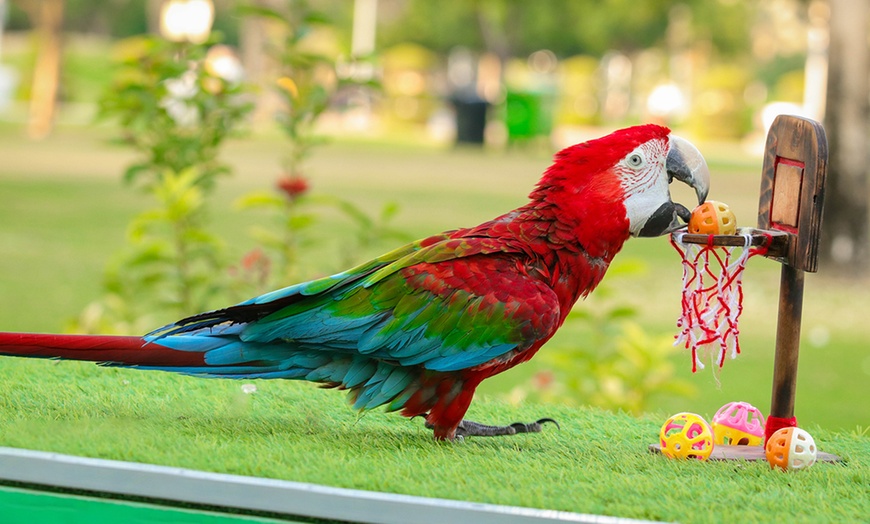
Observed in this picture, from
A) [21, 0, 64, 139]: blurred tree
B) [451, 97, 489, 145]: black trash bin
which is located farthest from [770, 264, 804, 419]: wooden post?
[451, 97, 489, 145]: black trash bin

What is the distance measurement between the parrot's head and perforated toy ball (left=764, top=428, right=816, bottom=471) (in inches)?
16.8

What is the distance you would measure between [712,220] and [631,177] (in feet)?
0.53

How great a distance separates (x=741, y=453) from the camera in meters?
1.99

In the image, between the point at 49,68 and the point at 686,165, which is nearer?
the point at 686,165

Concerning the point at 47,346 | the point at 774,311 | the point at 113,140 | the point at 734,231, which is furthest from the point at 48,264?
the point at 734,231

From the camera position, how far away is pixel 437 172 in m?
11.9

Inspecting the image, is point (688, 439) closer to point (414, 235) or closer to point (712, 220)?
point (712, 220)

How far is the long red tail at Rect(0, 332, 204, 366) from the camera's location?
1852mm

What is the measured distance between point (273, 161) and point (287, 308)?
1051cm

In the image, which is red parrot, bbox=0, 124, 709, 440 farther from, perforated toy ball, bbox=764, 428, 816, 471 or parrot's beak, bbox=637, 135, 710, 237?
perforated toy ball, bbox=764, 428, 816, 471

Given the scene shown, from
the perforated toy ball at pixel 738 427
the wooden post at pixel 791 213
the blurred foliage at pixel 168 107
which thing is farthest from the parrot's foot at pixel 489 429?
the blurred foliage at pixel 168 107

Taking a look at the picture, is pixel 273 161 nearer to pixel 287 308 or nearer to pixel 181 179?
pixel 181 179

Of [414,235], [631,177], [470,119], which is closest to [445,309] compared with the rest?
[631,177]

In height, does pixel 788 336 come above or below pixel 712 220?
below
